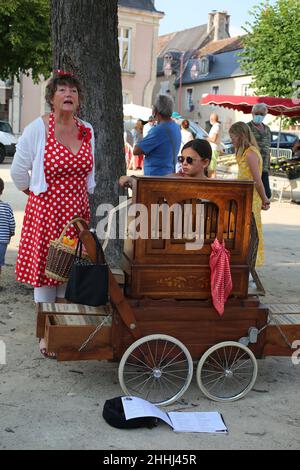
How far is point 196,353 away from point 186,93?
47677 mm

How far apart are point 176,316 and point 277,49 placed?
26.5m

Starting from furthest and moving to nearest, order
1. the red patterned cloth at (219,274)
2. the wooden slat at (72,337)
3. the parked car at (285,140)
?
the parked car at (285,140) → the red patterned cloth at (219,274) → the wooden slat at (72,337)

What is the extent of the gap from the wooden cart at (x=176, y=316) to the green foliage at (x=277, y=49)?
24.3 metres

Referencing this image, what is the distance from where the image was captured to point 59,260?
12.3ft

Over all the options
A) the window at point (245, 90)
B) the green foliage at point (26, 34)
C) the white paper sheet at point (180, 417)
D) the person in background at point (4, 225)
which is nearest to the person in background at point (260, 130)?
the person in background at point (4, 225)

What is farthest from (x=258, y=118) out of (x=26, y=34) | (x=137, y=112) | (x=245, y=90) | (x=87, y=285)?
(x=245, y=90)

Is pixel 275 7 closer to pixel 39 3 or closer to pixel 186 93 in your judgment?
pixel 39 3

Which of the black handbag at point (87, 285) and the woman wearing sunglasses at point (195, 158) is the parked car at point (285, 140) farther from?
the black handbag at point (87, 285)

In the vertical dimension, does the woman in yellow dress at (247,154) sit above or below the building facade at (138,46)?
below

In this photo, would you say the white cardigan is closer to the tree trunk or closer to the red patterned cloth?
the red patterned cloth

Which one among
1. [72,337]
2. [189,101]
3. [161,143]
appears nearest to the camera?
[72,337]

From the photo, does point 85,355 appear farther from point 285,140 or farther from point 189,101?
point 189,101

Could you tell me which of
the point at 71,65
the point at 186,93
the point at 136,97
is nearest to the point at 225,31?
the point at 186,93

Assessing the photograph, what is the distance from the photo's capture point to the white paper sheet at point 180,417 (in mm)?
3339
